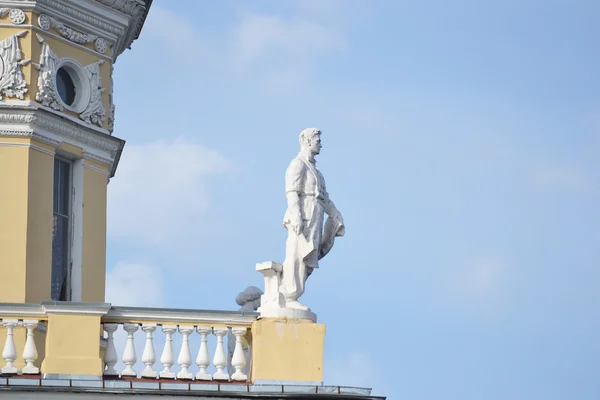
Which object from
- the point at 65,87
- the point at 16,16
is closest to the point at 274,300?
the point at 65,87

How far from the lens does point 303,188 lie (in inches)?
879

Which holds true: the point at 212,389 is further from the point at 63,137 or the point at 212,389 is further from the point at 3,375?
the point at 63,137

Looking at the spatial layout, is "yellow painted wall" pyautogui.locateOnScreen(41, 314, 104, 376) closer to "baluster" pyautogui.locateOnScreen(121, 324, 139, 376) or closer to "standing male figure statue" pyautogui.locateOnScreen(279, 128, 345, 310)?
"baluster" pyautogui.locateOnScreen(121, 324, 139, 376)

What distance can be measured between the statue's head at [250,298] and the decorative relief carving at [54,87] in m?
3.37

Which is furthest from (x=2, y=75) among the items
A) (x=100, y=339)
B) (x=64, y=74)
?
(x=100, y=339)

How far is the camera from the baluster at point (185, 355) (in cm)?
2158

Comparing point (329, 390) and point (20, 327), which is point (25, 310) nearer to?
point (20, 327)

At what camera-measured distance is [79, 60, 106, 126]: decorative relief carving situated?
25391 mm

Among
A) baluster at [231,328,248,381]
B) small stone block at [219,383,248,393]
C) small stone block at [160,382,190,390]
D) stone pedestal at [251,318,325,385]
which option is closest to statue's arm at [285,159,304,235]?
stone pedestal at [251,318,325,385]

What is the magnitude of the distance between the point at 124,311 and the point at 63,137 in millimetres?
3997

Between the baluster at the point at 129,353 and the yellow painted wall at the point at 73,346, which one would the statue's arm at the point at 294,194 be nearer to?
the baluster at the point at 129,353

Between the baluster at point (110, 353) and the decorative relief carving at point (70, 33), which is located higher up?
the decorative relief carving at point (70, 33)

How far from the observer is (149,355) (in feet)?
70.9

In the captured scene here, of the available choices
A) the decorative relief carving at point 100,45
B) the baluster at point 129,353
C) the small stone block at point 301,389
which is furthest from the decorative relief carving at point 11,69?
the small stone block at point 301,389
